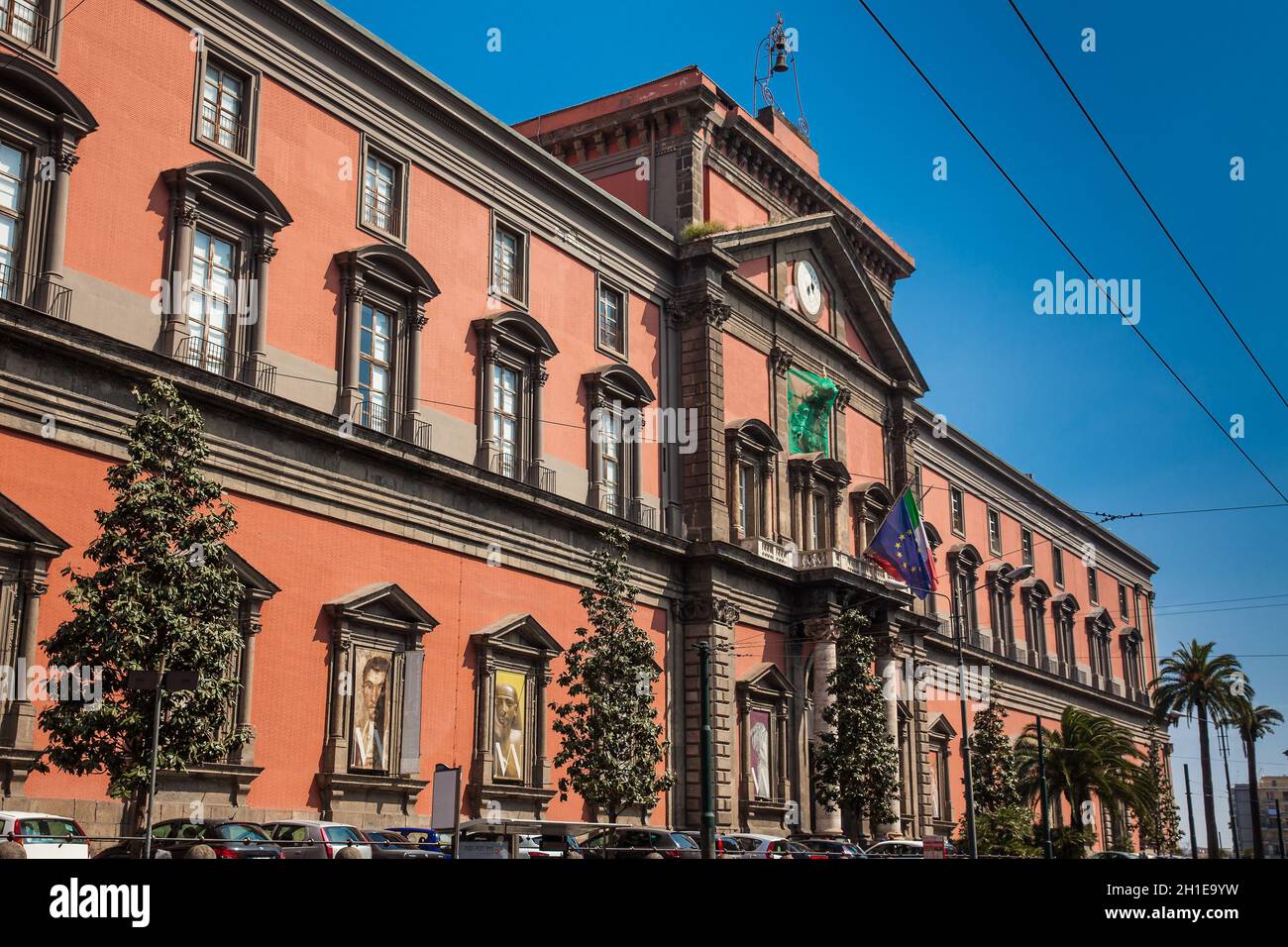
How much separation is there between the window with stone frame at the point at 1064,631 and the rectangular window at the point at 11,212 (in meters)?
61.9

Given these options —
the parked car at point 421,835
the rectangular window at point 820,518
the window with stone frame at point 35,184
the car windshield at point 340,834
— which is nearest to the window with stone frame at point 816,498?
the rectangular window at point 820,518

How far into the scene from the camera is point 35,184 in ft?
79.7

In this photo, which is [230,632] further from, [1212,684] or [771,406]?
[1212,684]

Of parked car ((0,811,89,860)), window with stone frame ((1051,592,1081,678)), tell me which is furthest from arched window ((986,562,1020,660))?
parked car ((0,811,89,860))

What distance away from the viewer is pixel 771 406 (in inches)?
1841

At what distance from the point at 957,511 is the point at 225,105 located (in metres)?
45.5

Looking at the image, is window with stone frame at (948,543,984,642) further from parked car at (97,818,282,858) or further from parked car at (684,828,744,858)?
parked car at (97,818,282,858)

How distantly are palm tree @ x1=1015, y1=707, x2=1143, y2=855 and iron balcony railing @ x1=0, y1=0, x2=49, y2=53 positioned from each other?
47.0m

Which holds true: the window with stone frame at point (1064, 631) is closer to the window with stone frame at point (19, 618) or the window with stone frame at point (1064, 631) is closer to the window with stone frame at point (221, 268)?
the window with stone frame at point (221, 268)

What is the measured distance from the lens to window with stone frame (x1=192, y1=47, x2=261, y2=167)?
91.5 ft

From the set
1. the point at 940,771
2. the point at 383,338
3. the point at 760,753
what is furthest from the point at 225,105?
the point at 940,771
